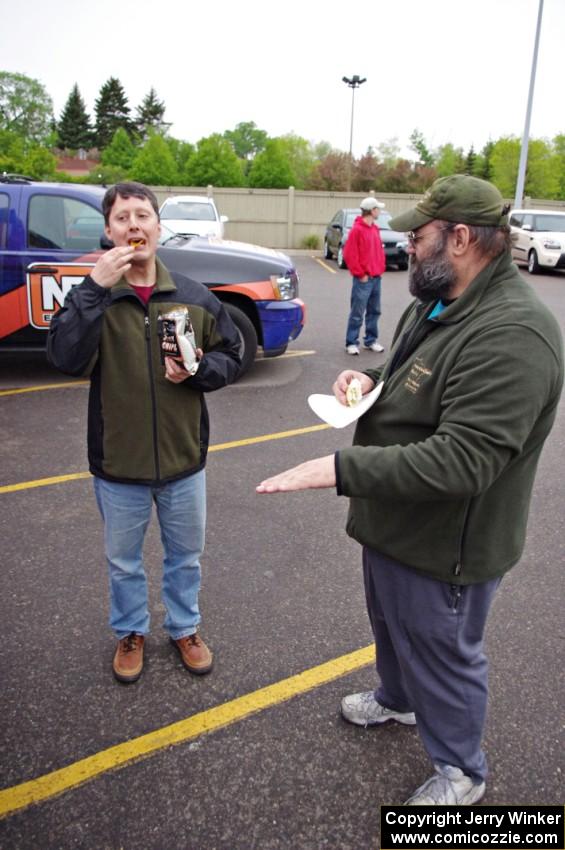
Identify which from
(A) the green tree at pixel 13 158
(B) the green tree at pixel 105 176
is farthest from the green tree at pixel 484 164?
(A) the green tree at pixel 13 158

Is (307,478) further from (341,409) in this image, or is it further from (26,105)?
(26,105)

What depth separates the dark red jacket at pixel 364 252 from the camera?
25.9 feet

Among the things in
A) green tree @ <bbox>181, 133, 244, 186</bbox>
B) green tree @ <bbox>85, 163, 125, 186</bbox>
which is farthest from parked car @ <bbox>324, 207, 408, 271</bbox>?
green tree @ <bbox>85, 163, 125, 186</bbox>

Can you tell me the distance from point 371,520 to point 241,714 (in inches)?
41.9

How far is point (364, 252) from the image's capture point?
311 inches

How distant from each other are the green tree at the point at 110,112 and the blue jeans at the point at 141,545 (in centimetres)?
8932

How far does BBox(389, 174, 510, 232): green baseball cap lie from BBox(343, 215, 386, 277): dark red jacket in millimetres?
6219

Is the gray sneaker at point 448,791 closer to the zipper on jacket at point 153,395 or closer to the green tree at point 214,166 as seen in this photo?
the zipper on jacket at point 153,395

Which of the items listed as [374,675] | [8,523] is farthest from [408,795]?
[8,523]

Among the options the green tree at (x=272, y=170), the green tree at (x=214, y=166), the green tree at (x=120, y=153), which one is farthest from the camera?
the green tree at (x=120, y=153)

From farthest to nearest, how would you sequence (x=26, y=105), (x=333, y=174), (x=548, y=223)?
1. (x=26, y=105)
2. (x=333, y=174)
3. (x=548, y=223)

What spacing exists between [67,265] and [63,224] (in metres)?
0.47

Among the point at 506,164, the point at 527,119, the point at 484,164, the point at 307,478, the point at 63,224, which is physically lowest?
the point at 307,478

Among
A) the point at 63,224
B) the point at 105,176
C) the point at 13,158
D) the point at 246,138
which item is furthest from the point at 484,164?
the point at 246,138
